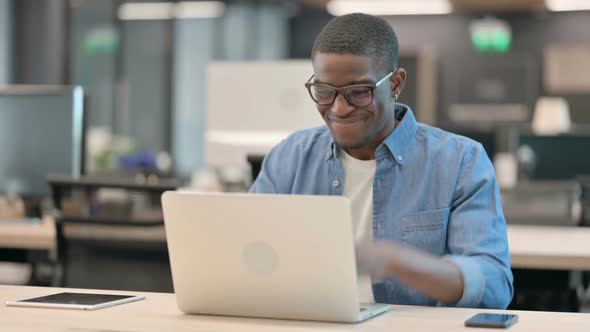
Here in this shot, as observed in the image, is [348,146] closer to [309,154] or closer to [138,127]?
[309,154]

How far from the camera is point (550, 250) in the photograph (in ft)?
11.0

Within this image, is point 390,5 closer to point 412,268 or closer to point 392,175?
point 392,175

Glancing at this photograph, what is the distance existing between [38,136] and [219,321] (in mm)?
2566

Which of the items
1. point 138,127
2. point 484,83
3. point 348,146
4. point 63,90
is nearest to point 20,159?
point 63,90

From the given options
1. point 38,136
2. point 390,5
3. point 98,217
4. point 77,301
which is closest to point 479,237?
point 77,301

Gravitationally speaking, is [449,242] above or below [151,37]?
below

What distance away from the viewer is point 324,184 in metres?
2.45

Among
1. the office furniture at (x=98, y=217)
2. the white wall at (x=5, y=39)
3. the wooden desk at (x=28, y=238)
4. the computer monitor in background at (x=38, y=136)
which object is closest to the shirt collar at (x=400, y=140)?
the office furniture at (x=98, y=217)

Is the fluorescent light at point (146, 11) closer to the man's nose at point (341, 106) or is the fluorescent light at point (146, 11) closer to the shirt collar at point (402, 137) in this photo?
the shirt collar at point (402, 137)

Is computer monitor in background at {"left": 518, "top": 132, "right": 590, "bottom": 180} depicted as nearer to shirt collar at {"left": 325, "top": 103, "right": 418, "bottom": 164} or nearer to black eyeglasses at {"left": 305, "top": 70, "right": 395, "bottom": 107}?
shirt collar at {"left": 325, "top": 103, "right": 418, "bottom": 164}

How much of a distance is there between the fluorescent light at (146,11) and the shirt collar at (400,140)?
7.91 metres

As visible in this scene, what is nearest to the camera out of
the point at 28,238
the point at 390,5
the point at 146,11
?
the point at 28,238

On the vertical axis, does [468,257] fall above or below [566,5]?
below

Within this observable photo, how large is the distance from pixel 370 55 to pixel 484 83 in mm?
10630
